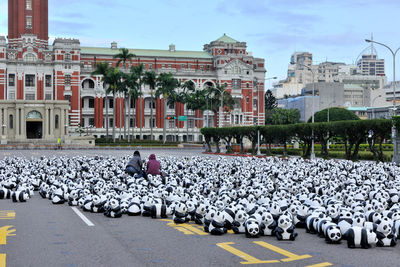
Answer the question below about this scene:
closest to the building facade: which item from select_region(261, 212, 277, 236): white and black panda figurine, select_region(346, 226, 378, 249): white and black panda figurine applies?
select_region(261, 212, 277, 236): white and black panda figurine

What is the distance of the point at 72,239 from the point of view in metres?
11.2

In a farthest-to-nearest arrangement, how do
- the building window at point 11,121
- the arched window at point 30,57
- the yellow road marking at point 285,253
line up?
1. the arched window at point 30,57
2. the building window at point 11,121
3. the yellow road marking at point 285,253

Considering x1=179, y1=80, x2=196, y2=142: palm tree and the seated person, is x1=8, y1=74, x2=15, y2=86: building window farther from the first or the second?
the seated person

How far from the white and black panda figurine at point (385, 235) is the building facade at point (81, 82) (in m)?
84.0

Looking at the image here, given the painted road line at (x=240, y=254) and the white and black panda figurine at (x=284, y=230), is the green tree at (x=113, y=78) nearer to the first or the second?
the white and black panda figurine at (x=284, y=230)

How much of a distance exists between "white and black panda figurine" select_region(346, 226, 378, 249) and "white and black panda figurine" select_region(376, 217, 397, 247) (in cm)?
17

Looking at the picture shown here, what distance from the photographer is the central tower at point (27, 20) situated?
105250 millimetres

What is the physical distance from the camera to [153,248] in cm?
1032

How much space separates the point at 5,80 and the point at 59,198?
96523 mm

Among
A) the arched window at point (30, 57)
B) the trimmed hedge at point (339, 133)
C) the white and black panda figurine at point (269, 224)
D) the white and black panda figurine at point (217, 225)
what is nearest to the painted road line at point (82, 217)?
the white and black panda figurine at point (217, 225)

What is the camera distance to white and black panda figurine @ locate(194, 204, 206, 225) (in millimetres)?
12938

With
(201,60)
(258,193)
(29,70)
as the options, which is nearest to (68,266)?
(258,193)

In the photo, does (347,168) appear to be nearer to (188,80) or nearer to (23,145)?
(23,145)

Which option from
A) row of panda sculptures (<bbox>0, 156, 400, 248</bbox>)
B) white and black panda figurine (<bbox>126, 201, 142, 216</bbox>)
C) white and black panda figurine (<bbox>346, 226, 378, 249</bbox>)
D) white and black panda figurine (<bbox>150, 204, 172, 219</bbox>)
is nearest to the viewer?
white and black panda figurine (<bbox>346, 226, 378, 249</bbox>)
